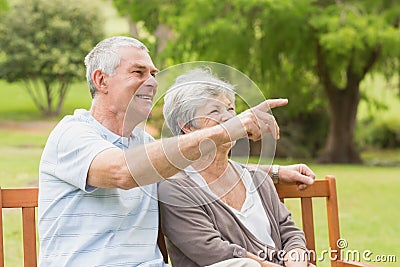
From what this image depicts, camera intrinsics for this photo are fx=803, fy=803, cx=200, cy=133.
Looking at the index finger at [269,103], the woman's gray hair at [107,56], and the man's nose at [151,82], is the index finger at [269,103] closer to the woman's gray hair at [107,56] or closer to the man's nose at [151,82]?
the man's nose at [151,82]

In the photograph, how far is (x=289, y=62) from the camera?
54.3 feet

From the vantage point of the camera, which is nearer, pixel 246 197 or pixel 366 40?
pixel 246 197

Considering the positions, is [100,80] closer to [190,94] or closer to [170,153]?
[190,94]

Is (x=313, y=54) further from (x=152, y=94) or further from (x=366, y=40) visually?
(x=152, y=94)

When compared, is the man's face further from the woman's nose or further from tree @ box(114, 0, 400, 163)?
tree @ box(114, 0, 400, 163)

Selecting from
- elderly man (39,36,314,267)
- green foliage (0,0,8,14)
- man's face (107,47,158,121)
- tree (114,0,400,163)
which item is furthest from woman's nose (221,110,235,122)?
green foliage (0,0,8,14)

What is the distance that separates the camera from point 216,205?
2643 millimetres

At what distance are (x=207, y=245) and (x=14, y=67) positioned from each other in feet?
62.7

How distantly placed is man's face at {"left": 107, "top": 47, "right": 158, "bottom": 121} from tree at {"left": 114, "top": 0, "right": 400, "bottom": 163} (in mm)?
10644

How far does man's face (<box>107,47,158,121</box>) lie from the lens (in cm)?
244

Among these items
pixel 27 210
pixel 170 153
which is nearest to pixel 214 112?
pixel 170 153

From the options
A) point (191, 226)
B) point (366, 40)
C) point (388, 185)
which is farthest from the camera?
point (366, 40)

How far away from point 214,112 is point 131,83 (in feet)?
0.92

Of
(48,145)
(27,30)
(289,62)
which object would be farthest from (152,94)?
(27,30)
